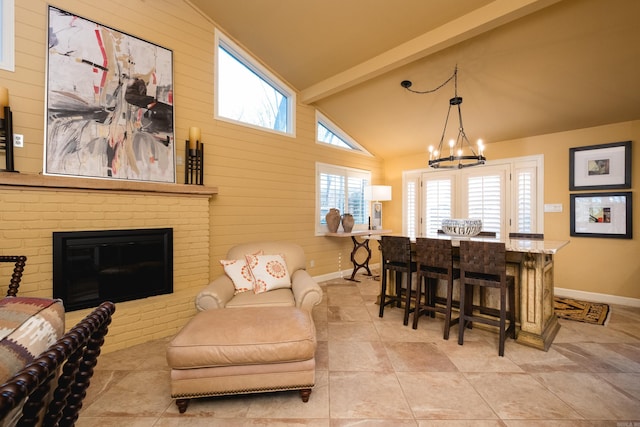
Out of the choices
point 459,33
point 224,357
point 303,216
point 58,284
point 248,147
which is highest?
point 459,33


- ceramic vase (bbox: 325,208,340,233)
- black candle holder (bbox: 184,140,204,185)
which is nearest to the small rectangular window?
black candle holder (bbox: 184,140,204,185)

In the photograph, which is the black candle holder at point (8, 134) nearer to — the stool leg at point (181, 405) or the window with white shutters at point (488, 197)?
the stool leg at point (181, 405)

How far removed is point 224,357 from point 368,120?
4.50 meters

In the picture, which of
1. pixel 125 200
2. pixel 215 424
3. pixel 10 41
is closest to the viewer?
pixel 215 424

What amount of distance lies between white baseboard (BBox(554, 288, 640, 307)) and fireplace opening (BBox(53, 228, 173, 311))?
5526mm

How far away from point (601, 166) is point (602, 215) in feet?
2.26

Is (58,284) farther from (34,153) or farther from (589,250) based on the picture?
(589,250)

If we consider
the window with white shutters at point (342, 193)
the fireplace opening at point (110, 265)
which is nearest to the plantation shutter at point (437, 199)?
the window with white shutters at point (342, 193)

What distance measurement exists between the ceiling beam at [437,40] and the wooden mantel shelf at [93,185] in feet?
8.08

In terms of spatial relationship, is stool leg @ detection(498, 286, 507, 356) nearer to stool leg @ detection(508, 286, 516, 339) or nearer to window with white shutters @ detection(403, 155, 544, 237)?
stool leg @ detection(508, 286, 516, 339)

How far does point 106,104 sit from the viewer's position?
2.87 meters

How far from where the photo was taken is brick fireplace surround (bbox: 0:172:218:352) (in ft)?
7.83

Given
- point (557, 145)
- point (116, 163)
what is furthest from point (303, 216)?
point (557, 145)

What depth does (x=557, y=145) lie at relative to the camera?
4305 mm
